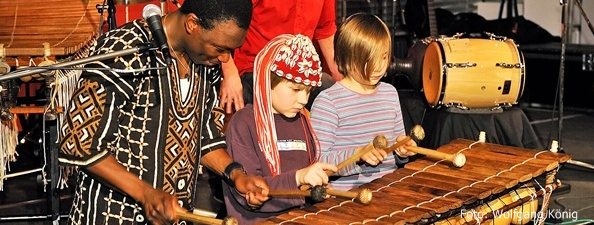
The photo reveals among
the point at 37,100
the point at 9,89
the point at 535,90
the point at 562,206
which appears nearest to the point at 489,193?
the point at 9,89

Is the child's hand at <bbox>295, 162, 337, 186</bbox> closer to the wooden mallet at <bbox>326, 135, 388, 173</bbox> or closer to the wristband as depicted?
the wooden mallet at <bbox>326, 135, 388, 173</bbox>

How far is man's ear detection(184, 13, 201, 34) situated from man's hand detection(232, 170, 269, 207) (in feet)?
1.85

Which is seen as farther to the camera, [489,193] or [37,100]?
[37,100]

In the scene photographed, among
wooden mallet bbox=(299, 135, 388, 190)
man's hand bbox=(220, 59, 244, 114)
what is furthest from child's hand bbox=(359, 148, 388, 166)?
man's hand bbox=(220, 59, 244, 114)

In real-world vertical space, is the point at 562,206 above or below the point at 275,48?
below

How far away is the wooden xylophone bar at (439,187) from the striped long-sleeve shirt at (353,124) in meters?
0.25

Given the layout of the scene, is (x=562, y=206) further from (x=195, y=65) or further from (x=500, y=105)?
(x=195, y=65)

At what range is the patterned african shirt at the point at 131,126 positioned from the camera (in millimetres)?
3340

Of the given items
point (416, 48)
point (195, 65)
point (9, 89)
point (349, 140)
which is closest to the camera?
point (195, 65)

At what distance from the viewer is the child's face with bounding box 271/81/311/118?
13.7ft

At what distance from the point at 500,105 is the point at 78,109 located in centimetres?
409

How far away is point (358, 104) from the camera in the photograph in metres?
4.58

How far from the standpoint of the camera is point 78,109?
131 inches

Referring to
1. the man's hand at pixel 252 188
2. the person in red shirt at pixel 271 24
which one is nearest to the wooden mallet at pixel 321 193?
the man's hand at pixel 252 188
